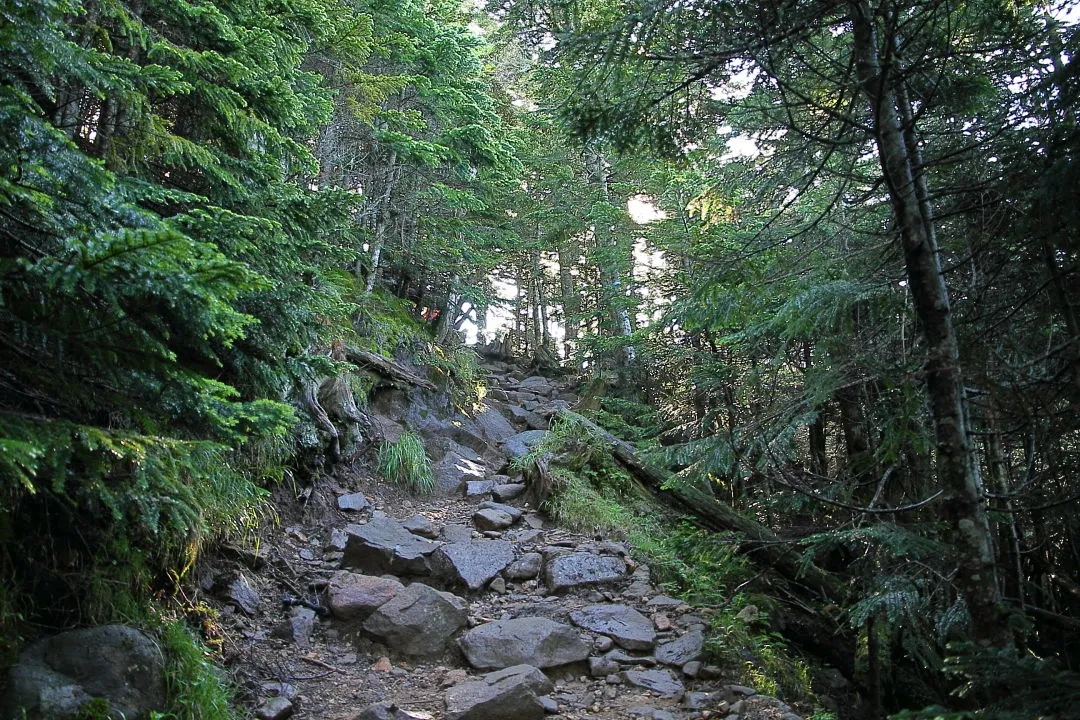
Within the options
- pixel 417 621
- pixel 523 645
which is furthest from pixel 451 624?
pixel 523 645

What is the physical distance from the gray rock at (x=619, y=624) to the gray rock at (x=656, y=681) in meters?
0.35

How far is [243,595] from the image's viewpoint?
208 inches

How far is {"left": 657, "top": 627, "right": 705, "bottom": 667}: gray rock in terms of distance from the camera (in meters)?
5.39

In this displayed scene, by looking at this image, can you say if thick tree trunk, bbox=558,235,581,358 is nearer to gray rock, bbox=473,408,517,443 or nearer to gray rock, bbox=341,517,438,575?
gray rock, bbox=473,408,517,443

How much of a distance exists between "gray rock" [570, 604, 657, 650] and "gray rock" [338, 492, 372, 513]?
3503mm

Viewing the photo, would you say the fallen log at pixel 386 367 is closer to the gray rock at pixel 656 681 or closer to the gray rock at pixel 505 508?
the gray rock at pixel 505 508

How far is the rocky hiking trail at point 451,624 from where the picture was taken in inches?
183

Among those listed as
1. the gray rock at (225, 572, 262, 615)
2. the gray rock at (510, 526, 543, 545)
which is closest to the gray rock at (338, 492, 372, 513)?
the gray rock at (510, 526, 543, 545)

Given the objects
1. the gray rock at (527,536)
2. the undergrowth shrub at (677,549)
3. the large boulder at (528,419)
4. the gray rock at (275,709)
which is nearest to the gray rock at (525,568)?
the gray rock at (527,536)

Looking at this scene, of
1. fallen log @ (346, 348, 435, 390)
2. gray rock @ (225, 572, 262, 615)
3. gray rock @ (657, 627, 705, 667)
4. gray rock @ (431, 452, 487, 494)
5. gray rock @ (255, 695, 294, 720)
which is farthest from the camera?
fallen log @ (346, 348, 435, 390)

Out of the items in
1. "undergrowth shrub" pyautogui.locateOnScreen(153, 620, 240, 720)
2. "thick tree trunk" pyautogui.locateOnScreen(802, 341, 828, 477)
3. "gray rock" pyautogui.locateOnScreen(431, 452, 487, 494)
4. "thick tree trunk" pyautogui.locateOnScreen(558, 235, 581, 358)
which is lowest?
"undergrowth shrub" pyautogui.locateOnScreen(153, 620, 240, 720)

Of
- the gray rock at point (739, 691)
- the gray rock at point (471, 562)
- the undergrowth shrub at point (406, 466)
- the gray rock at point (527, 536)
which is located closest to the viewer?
the gray rock at point (739, 691)

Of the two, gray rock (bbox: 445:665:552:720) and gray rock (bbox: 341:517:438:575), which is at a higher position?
gray rock (bbox: 341:517:438:575)

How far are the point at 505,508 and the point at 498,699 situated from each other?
4543mm
